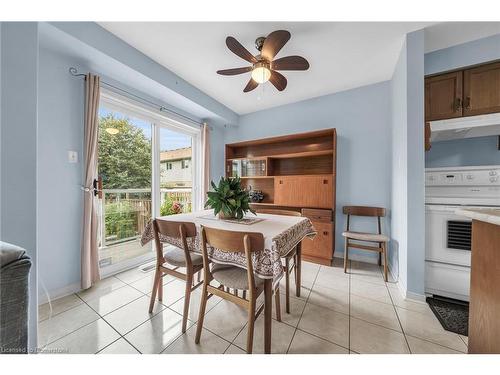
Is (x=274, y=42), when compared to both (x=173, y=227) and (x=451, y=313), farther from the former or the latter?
(x=451, y=313)

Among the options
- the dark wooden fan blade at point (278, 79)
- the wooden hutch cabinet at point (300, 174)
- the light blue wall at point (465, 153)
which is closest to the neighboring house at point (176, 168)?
the wooden hutch cabinet at point (300, 174)

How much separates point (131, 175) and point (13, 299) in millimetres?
2030

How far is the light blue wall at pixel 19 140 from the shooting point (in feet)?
3.35

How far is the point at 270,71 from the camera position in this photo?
1754mm

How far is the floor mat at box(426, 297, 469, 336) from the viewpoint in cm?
143

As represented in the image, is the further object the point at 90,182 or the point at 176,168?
the point at 176,168

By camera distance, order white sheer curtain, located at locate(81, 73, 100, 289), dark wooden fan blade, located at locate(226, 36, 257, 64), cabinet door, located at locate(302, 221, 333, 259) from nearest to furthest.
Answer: dark wooden fan blade, located at locate(226, 36, 257, 64) < white sheer curtain, located at locate(81, 73, 100, 289) < cabinet door, located at locate(302, 221, 333, 259)

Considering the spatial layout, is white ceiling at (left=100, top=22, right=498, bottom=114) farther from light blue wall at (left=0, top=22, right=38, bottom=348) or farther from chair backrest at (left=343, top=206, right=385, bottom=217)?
chair backrest at (left=343, top=206, right=385, bottom=217)

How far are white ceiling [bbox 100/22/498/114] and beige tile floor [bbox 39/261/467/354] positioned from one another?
2.55m

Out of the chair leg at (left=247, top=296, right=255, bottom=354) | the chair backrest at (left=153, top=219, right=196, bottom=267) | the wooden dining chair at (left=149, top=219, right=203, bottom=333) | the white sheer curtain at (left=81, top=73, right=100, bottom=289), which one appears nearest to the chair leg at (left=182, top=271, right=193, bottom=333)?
the wooden dining chair at (left=149, top=219, right=203, bottom=333)

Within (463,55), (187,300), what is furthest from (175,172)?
(463,55)

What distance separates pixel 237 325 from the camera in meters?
1.47

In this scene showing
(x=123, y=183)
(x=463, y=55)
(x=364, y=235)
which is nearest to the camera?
(x=463, y=55)
